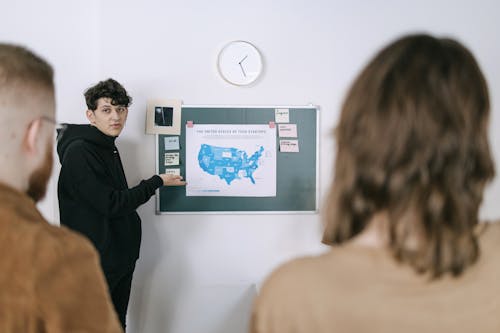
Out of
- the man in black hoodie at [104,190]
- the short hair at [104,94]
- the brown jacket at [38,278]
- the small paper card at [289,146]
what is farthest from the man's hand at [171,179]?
the brown jacket at [38,278]

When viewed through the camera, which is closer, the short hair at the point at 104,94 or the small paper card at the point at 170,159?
the short hair at the point at 104,94

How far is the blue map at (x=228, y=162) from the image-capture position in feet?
8.16

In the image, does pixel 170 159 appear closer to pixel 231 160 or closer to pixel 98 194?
pixel 231 160

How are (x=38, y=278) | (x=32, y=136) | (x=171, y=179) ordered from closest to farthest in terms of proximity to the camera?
(x=38, y=278) < (x=32, y=136) < (x=171, y=179)

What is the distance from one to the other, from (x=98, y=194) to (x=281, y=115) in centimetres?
116

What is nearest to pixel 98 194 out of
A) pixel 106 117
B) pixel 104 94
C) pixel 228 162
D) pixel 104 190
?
pixel 104 190

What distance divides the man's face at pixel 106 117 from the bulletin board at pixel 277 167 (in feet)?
1.28

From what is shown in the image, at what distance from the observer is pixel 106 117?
2.10 meters

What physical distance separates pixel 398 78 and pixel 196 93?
6.41ft

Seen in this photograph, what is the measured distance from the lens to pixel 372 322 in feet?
2.00

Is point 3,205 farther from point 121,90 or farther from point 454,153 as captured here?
point 121,90

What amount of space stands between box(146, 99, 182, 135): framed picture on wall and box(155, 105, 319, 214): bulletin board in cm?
4

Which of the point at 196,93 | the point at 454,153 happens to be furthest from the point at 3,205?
the point at 196,93

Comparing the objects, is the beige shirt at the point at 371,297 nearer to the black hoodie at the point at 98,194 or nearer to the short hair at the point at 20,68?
the short hair at the point at 20,68
